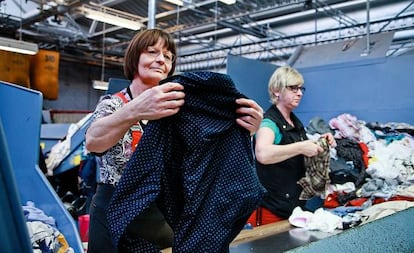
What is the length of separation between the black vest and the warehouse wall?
1.76 m

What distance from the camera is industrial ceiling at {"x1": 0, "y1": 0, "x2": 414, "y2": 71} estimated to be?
6.20m

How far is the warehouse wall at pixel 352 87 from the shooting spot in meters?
3.79

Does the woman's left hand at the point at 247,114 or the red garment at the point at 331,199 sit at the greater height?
the woman's left hand at the point at 247,114

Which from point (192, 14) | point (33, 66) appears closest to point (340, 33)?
point (192, 14)

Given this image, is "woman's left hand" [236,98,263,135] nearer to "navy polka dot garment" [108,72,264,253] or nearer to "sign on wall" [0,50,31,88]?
"navy polka dot garment" [108,72,264,253]

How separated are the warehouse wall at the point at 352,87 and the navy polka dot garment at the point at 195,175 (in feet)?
9.08

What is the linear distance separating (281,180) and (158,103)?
51.3 inches

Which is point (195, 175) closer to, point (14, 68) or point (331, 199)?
point (331, 199)

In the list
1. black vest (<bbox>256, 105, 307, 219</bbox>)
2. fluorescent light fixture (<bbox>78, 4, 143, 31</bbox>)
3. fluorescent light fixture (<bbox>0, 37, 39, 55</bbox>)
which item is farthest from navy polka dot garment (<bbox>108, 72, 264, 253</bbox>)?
fluorescent light fixture (<bbox>78, 4, 143, 31</bbox>)

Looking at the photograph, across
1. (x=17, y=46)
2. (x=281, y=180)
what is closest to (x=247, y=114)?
(x=281, y=180)

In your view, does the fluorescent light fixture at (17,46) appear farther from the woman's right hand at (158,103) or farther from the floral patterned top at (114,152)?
the woman's right hand at (158,103)

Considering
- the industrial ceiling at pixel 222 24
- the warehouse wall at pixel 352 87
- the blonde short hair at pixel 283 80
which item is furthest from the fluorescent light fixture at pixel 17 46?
the blonde short hair at pixel 283 80

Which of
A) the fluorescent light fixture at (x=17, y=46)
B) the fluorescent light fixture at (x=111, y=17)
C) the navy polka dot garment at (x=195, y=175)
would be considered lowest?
the navy polka dot garment at (x=195, y=175)

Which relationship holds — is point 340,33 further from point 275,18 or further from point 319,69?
point 319,69
